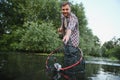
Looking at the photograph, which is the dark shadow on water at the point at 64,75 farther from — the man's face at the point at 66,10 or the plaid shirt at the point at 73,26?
the man's face at the point at 66,10

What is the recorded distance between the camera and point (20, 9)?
195 ft

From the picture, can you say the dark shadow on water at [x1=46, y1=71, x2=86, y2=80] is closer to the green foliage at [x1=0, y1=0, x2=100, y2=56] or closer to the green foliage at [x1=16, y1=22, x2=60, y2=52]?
the green foliage at [x1=16, y1=22, x2=60, y2=52]

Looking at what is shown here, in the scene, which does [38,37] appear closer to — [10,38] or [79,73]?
[10,38]

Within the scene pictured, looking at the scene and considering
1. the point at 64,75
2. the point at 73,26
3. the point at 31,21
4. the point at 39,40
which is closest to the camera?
the point at 73,26

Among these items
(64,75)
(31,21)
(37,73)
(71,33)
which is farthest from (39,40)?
(64,75)

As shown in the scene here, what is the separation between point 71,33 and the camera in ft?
29.0

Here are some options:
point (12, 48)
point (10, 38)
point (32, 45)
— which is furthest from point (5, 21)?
point (32, 45)

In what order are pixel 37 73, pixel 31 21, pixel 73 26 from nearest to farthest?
pixel 73 26 → pixel 37 73 → pixel 31 21

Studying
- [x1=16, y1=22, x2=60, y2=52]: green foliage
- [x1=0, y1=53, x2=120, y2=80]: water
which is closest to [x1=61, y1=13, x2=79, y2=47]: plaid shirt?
[x1=0, y1=53, x2=120, y2=80]: water

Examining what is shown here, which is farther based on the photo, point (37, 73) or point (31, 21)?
point (31, 21)

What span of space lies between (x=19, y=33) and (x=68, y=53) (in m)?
39.9

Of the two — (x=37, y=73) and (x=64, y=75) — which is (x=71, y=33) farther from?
(x=37, y=73)

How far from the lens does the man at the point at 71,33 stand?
28.1ft

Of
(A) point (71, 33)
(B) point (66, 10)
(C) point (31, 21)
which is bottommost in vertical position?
(A) point (71, 33)
